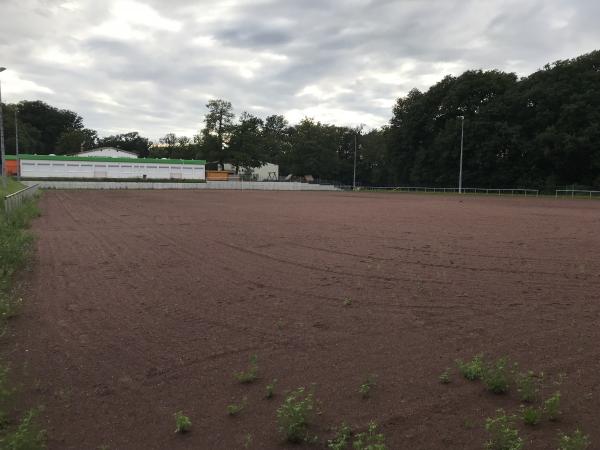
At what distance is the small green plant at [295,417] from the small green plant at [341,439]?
21cm

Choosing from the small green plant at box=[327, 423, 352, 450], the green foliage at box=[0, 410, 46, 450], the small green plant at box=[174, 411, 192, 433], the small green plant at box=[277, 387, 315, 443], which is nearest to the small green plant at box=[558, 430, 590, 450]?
the small green plant at box=[327, 423, 352, 450]

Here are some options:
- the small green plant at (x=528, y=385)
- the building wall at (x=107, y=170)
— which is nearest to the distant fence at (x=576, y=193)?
the small green plant at (x=528, y=385)

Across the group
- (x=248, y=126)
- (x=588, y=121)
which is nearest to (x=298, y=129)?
(x=248, y=126)

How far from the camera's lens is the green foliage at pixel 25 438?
3.39m

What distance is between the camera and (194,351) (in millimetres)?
5348

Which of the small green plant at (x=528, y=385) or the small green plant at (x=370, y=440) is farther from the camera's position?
the small green plant at (x=528, y=385)

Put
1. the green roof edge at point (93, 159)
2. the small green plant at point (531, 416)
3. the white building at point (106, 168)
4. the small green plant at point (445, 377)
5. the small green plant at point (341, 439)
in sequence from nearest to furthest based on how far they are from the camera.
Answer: the small green plant at point (341, 439), the small green plant at point (531, 416), the small green plant at point (445, 377), the white building at point (106, 168), the green roof edge at point (93, 159)

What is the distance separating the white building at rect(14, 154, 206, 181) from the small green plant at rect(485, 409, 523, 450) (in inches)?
2948

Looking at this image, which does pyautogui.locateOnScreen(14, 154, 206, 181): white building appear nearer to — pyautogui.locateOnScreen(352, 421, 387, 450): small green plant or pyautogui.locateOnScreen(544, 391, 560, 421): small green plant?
pyautogui.locateOnScreen(352, 421, 387, 450): small green plant

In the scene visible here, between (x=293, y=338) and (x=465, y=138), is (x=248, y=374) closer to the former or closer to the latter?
(x=293, y=338)

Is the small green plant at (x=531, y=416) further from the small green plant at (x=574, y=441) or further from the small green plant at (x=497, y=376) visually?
the small green plant at (x=497, y=376)

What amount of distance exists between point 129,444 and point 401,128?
7876cm

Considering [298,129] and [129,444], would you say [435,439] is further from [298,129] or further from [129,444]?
[298,129]

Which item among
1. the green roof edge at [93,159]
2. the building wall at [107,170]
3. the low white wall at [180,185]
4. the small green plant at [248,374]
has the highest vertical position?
the green roof edge at [93,159]
